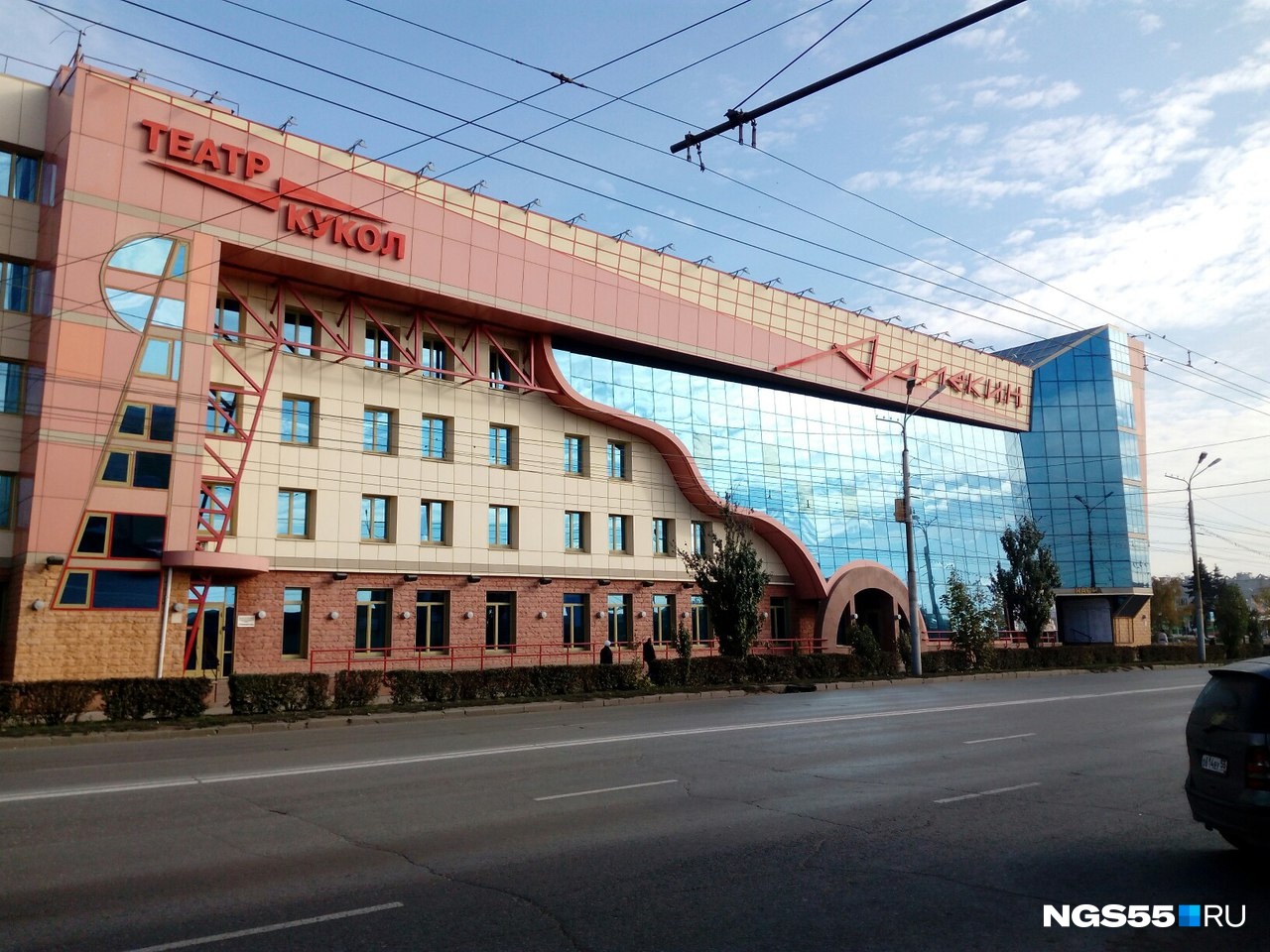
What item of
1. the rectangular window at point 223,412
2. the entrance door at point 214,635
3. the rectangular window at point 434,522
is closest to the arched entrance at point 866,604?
the rectangular window at point 434,522

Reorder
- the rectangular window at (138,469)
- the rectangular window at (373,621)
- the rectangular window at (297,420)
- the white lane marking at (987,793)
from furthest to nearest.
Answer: the rectangular window at (373,621) < the rectangular window at (297,420) < the rectangular window at (138,469) < the white lane marking at (987,793)

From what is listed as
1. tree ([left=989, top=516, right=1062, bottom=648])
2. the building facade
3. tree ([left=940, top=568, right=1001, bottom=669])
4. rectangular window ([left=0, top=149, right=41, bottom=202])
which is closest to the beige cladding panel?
the building facade

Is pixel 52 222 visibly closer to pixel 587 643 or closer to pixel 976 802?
pixel 587 643

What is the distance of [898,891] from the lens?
655 centimetres

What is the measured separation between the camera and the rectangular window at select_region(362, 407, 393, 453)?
3247 cm

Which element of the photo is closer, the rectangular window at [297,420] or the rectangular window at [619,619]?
the rectangular window at [297,420]

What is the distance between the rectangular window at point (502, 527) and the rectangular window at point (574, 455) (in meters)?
3.11

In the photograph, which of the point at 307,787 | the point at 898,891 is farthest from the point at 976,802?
the point at 307,787

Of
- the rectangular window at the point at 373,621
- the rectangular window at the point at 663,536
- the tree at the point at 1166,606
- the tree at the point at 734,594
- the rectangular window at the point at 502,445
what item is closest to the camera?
the rectangular window at the point at 373,621

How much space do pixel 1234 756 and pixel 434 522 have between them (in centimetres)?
2943

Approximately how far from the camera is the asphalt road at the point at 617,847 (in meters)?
5.82

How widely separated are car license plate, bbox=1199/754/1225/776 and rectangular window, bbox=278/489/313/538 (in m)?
27.6

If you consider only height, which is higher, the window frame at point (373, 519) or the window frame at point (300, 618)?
the window frame at point (373, 519)

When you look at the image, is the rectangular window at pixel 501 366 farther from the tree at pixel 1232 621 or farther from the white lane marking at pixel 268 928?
the tree at pixel 1232 621
